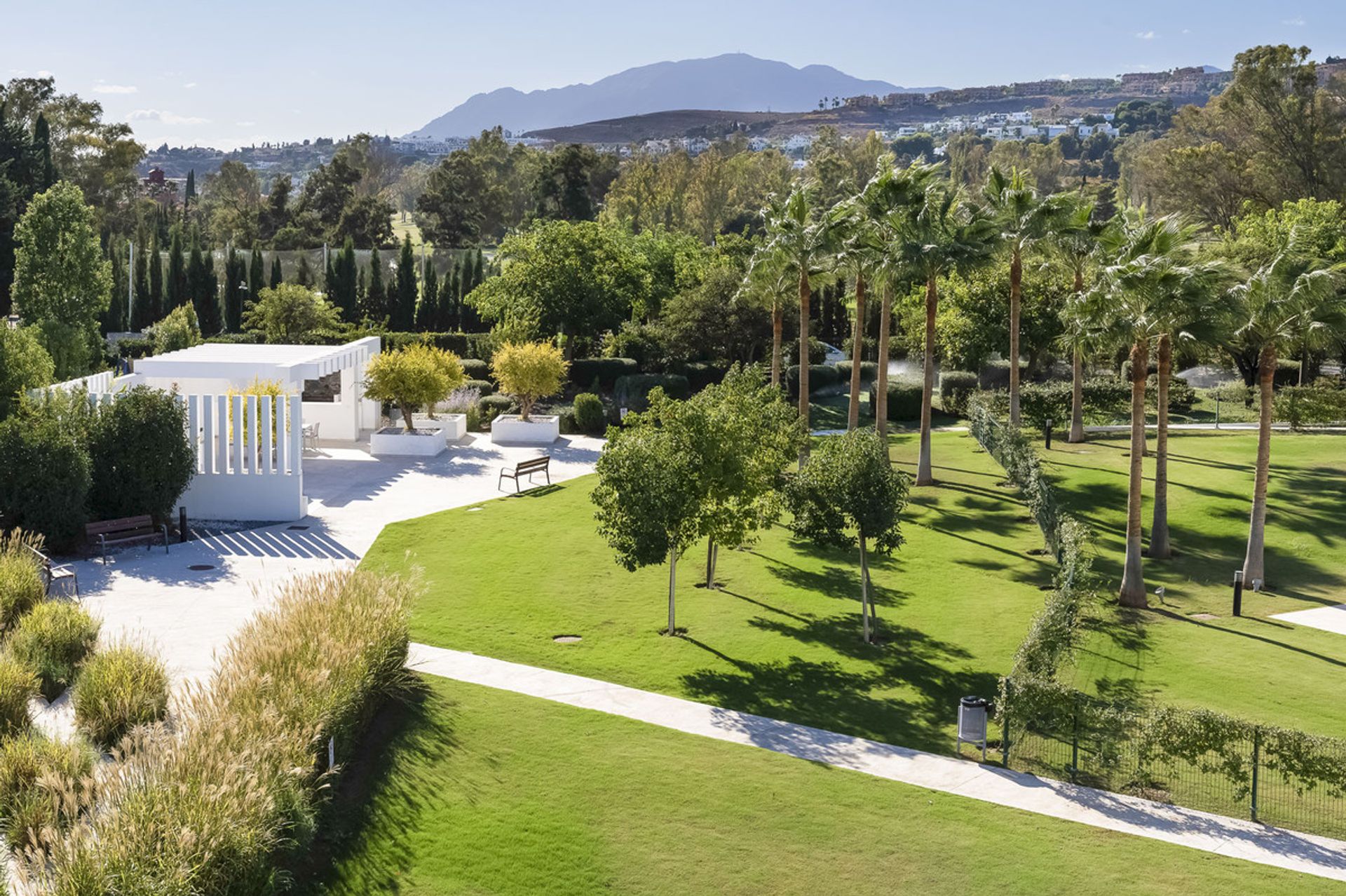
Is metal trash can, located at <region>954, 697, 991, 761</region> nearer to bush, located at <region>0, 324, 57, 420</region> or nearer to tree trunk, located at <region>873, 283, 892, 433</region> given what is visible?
tree trunk, located at <region>873, 283, 892, 433</region>

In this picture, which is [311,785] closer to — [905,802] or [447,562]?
[905,802]

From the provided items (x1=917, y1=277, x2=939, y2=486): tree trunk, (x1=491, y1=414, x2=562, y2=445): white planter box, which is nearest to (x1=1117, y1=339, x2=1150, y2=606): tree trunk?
(x1=917, y1=277, x2=939, y2=486): tree trunk

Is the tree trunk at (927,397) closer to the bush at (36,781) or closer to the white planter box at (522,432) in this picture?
the white planter box at (522,432)

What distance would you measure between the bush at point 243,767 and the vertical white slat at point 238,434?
12.1 meters

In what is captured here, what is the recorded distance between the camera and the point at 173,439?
27.7 metres

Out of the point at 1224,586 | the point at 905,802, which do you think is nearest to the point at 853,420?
the point at 1224,586

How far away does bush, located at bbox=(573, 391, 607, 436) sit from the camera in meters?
42.3

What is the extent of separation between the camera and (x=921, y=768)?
55.0 ft

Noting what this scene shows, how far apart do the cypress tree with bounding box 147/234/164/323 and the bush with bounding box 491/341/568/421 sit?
33.2 metres

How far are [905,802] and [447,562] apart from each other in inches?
513

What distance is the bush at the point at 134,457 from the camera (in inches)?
1070

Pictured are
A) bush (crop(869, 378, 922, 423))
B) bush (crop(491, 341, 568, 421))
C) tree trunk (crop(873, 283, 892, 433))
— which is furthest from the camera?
bush (crop(869, 378, 922, 423))

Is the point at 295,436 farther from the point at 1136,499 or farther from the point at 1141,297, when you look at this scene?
the point at 1141,297

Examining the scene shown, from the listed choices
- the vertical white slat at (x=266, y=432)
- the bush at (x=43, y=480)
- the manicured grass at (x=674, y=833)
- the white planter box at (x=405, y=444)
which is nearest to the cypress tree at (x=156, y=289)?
the white planter box at (x=405, y=444)
